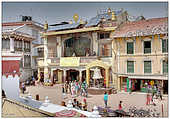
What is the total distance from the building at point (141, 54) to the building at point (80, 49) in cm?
78

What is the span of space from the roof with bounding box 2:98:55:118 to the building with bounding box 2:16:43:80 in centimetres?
853

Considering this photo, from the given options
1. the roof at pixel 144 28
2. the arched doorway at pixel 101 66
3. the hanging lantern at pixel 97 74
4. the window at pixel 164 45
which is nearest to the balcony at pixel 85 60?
the arched doorway at pixel 101 66

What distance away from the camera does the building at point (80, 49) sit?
15.5 m

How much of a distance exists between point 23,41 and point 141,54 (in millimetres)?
11439

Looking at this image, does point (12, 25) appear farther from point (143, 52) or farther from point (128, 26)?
point (143, 52)

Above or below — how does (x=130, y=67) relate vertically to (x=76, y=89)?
above

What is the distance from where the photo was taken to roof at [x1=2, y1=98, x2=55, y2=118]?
7.37m

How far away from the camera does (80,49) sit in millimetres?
16688

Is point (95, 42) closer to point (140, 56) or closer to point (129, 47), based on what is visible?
point (129, 47)

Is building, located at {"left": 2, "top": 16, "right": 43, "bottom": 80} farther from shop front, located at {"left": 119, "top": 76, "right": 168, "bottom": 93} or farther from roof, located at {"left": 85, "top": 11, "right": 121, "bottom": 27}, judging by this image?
shop front, located at {"left": 119, "top": 76, "right": 168, "bottom": 93}

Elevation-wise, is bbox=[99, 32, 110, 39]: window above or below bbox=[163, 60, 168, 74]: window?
above

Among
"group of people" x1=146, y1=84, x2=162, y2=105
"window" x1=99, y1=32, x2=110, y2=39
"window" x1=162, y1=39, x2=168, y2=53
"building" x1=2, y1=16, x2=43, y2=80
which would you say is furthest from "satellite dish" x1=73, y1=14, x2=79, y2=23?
"group of people" x1=146, y1=84, x2=162, y2=105

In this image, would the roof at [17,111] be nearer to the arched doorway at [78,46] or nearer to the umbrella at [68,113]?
the umbrella at [68,113]

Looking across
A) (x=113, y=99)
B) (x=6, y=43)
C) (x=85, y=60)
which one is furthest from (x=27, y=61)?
(x=113, y=99)
